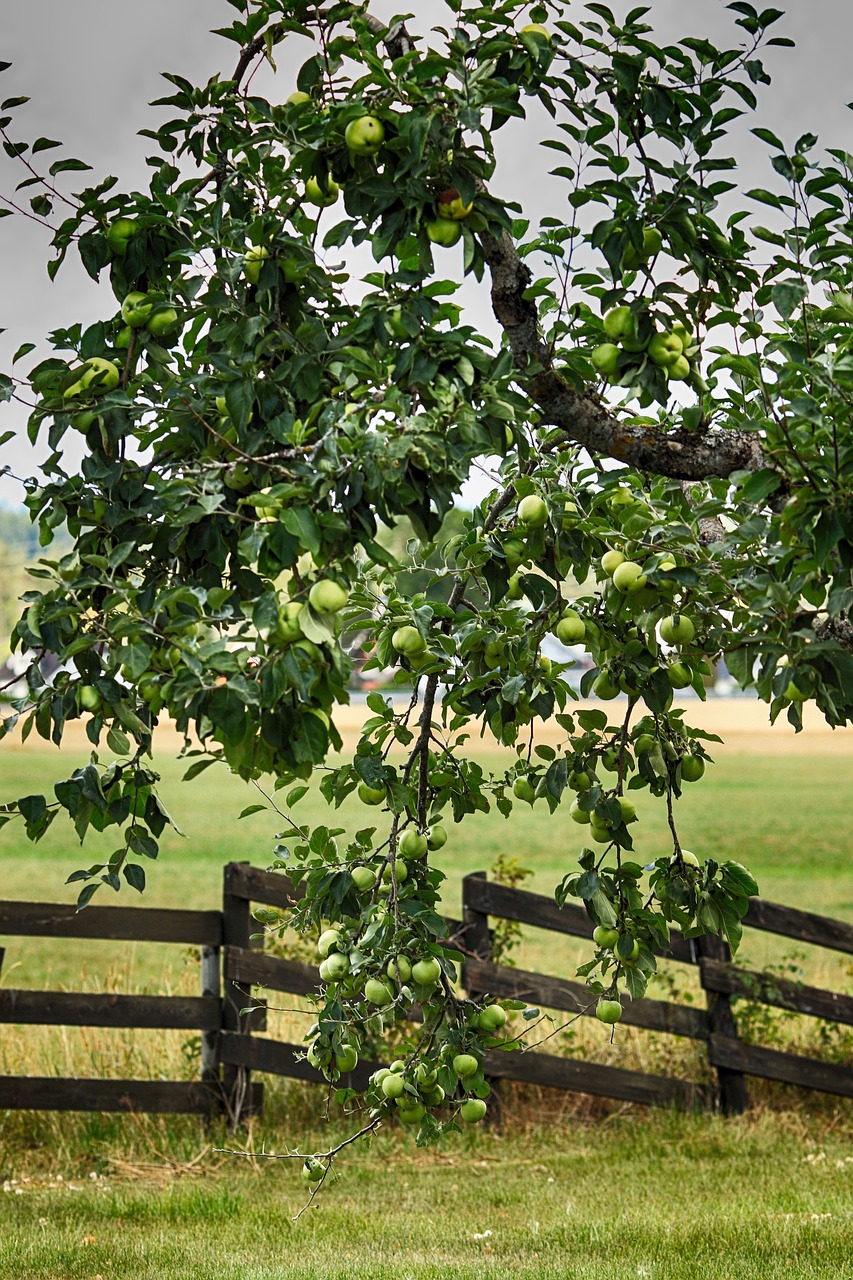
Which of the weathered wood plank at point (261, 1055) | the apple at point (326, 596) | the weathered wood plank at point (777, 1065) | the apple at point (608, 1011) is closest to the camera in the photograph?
the apple at point (326, 596)

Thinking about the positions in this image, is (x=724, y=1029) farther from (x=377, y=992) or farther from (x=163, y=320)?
(x=163, y=320)

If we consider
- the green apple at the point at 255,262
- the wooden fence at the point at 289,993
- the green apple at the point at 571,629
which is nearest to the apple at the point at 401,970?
the green apple at the point at 571,629

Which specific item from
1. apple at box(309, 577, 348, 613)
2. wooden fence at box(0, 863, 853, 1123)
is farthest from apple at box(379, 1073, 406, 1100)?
wooden fence at box(0, 863, 853, 1123)

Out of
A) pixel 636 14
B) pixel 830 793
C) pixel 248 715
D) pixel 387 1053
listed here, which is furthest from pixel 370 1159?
pixel 830 793

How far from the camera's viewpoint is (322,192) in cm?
183

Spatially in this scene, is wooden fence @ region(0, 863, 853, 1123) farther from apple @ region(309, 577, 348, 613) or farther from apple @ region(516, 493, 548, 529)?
apple @ region(309, 577, 348, 613)

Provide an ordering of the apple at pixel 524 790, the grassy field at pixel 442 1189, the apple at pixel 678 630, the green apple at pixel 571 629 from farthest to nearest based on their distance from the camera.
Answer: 1. the grassy field at pixel 442 1189
2. the apple at pixel 524 790
3. the green apple at pixel 571 629
4. the apple at pixel 678 630

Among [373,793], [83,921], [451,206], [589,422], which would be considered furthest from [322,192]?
[83,921]

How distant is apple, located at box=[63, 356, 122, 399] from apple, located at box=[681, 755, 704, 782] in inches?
55.6

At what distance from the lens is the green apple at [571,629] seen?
6.93ft

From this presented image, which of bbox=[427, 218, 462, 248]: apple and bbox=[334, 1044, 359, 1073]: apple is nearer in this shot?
bbox=[427, 218, 462, 248]: apple

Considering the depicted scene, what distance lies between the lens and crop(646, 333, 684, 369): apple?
6.06 ft

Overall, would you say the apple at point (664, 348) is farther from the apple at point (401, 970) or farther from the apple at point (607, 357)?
the apple at point (401, 970)

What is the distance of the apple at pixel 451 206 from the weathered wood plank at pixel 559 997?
13.5ft
